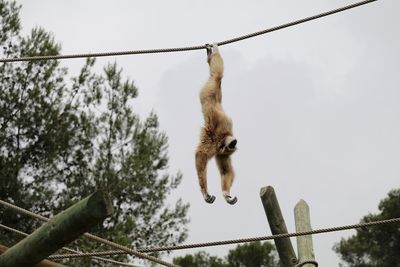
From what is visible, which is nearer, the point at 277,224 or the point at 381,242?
the point at 277,224

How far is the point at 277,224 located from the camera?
5.09m

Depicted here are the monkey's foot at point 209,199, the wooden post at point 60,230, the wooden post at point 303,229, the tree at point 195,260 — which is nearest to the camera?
the wooden post at point 60,230

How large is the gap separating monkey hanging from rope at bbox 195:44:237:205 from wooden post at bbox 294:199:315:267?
0.91m

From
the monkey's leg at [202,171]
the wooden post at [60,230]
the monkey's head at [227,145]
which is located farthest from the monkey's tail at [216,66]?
the wooden post at [60,230]

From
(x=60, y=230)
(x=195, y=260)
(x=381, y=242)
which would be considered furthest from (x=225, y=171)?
(x=381, y=242)

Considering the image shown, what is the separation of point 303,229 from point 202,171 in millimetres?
1396

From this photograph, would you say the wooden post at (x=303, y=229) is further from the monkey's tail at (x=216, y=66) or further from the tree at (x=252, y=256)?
the tree at (x=252, y=256)

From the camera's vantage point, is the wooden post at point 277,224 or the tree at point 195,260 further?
the tree at point 195,260

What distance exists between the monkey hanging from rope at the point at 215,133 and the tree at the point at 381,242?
17.7 m

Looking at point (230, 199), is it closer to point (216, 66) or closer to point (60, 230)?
point (216, 66)

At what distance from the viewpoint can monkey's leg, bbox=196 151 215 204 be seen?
19.7 feet

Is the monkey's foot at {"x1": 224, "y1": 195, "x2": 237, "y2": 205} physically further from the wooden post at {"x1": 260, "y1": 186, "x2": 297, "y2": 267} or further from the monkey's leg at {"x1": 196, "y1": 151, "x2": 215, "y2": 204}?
the wooden post at {"x1": 260, "y1": 186, "x2": 297, "y2": 267}

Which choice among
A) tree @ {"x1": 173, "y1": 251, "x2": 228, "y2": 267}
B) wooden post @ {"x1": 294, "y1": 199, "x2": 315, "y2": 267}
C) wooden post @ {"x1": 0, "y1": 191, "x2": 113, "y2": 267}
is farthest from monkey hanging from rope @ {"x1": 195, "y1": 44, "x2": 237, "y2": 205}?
tree @ {"x1": 173, "y1": 251, "x2": 228, "y2": 267}

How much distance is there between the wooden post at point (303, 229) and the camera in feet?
16.5
